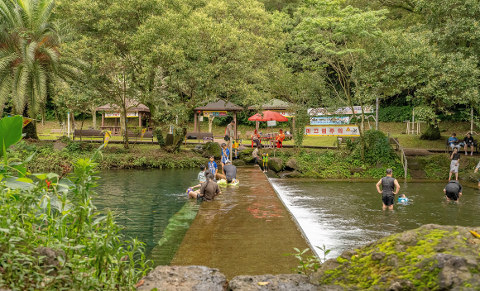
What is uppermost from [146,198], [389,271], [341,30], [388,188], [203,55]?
[341,30]

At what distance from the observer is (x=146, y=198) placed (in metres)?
12.6

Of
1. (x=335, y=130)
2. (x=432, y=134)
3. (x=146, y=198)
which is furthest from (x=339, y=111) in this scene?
(x=146, y=198)

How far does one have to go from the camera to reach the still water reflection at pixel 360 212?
782cm

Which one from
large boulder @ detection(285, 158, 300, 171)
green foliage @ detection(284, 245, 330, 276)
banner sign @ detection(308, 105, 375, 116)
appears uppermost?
banner sign @ detection(308, 105, 375, 116)

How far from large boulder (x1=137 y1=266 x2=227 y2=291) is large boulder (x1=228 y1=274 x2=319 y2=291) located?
18 cm

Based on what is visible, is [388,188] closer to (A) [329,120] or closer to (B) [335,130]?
(B) [335,130]

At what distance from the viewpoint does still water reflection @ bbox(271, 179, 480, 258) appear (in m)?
7.82

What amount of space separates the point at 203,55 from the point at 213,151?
6.12 m

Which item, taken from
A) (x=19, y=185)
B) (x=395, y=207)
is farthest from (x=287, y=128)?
(x=19, y=185)

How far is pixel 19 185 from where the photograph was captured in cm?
389

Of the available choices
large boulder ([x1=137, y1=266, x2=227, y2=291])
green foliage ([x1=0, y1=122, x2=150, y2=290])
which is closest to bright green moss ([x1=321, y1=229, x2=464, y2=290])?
large boulder ([x1=137, y1=266, x2=227, y2=291])

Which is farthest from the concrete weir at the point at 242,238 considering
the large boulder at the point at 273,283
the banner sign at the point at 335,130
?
the banner sign at the point at 335,130

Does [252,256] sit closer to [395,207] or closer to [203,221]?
[203,221]

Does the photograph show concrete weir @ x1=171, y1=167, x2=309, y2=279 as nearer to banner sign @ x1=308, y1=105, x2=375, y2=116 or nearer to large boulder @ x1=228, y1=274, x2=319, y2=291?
large boulder @ x1=228, y1=274, x2=319, y2=291
